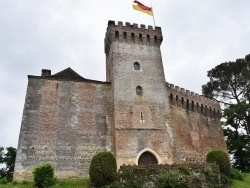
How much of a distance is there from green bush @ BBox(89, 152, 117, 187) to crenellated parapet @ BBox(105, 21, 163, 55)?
1224 centimetres

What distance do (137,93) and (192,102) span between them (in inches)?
273

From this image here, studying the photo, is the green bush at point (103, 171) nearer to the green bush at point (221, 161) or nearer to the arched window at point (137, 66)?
the green bush at point (221, 161)

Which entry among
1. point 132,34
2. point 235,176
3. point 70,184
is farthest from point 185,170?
point 132,34

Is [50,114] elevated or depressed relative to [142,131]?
elevated

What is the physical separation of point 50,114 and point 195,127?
12994 mm

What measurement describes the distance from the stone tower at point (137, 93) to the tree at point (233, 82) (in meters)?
8.75

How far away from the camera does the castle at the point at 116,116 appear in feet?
67.3

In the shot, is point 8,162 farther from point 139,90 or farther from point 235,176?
point 235,176

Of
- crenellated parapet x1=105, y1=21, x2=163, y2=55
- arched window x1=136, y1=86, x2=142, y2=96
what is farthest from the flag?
arched window x1=136, y1=86, x2=142, y2=96

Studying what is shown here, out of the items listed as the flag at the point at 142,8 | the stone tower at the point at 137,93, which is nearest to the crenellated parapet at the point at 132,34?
the stone tower at the point at 137,93

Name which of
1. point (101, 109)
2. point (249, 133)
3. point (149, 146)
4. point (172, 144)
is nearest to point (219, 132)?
point (249, 133)

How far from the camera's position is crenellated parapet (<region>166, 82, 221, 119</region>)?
2623cm

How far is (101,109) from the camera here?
23031 mm

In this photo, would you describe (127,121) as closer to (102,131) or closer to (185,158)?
(102,131)
